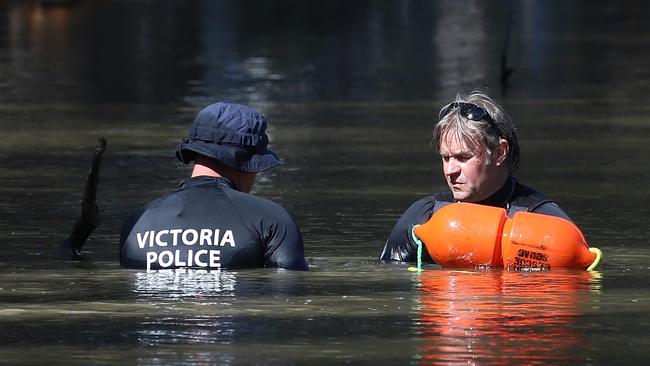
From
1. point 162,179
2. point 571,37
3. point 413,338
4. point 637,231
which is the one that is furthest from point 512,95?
point 413,338

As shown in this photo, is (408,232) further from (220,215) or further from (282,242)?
(220,215)

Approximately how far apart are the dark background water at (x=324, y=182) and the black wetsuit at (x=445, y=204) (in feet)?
0.50

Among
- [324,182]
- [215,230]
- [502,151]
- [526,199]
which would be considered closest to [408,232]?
[526,199]

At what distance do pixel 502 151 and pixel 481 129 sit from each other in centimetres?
18

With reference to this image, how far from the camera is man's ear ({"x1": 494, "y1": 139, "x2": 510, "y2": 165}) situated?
9.55 metres

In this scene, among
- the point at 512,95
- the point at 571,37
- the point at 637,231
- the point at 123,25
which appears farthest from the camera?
the point at 123,25

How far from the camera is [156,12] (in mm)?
56312

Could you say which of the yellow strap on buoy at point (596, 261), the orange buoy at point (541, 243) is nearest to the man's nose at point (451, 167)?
the orange buoy at point (541, 243)

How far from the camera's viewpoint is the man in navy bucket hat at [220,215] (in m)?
9.51

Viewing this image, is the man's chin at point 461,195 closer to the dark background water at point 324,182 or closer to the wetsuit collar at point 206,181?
the dark background water at point 324,182

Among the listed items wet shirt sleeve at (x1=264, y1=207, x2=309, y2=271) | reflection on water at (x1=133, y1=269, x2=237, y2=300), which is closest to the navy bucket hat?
wet shirt sleeve at (x1=264, y1=207, x2=309, y2=271)

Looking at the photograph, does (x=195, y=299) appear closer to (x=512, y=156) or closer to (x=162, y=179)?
(x=512, y=156)

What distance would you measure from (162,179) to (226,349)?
9.53m

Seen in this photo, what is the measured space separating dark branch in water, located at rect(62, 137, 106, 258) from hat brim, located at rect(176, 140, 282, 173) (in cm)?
81
